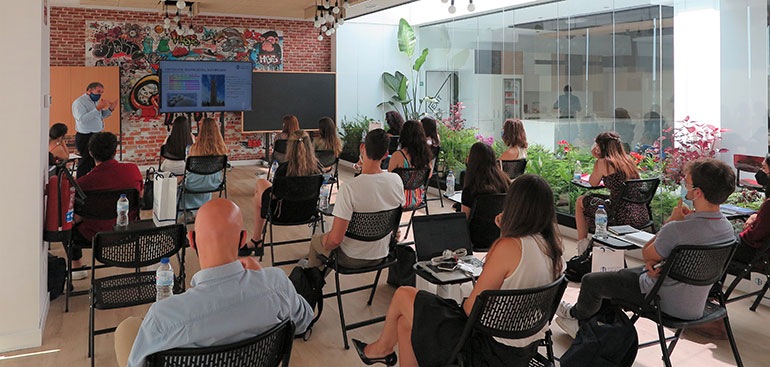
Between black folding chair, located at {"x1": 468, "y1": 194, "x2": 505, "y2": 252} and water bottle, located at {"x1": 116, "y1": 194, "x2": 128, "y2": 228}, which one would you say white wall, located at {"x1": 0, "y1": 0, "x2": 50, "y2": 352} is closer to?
water bottle, located at {"x1": 116, "y1": 194, "x2": 128, "y2": 228}

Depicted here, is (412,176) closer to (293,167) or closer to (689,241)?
(293,167)

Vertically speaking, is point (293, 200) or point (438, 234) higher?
point (293, 200)

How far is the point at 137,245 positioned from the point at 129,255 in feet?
0.32

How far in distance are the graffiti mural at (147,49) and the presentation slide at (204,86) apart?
0.30 metres

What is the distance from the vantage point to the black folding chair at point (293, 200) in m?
4.91

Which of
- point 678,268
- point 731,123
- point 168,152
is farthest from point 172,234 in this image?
point 731,123

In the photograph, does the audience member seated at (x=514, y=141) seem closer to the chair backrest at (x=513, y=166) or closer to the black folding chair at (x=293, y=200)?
the chair backrest at (x=513, y=166)

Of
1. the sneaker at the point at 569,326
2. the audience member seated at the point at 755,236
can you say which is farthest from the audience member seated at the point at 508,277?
the audience member seated at the point at 755,236

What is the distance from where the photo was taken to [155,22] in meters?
10.8

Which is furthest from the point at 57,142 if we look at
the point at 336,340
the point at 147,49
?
the point at 336,340

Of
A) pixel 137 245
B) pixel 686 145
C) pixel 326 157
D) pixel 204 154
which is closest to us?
pixel 137 245

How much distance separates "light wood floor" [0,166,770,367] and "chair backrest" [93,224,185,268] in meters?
0.62

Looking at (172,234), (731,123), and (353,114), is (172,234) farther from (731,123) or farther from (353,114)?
(353,114)

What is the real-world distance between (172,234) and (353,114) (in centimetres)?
890
